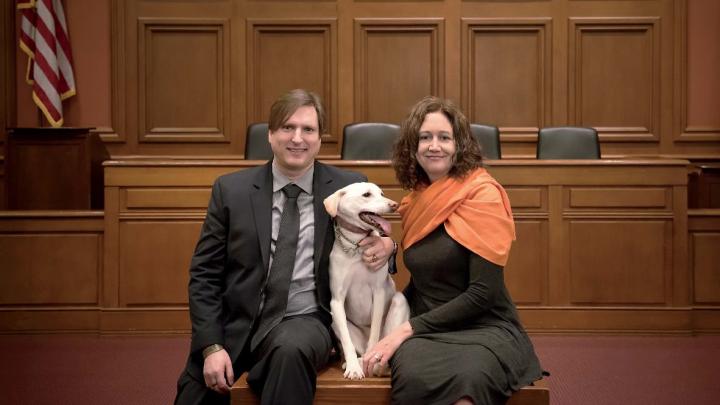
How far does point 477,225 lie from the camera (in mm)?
2488

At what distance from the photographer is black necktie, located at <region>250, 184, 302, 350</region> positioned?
99.5 inches

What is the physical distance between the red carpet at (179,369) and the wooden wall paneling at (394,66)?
2949 millimetres

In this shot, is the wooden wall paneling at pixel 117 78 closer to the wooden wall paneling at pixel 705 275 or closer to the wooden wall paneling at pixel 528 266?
the wooden wall paneling at pixel 528 266

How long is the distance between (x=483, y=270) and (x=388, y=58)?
5.10 meters

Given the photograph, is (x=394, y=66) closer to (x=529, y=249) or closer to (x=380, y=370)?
(x=529, y=249)

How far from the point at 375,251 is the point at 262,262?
34 cm

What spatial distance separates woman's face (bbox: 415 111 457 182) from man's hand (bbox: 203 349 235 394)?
83 cm

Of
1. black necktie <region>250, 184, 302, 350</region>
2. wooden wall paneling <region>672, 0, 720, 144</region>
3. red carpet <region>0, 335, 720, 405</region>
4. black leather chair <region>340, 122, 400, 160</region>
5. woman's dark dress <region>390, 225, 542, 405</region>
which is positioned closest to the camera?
woman's dark dress <region>390, 225, 542, 405</region>

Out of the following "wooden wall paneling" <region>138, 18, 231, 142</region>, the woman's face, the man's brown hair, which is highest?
"wooden wall paneling" <region>138, 18, 231, 142</region>

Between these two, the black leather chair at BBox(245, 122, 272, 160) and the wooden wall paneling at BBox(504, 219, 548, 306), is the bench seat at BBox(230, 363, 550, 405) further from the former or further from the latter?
the black leather chair at BBox(245, 122, 272, 160)

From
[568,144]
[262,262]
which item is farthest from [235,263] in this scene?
[568,144]

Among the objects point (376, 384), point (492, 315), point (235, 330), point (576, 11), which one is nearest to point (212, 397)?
point (235, 330)

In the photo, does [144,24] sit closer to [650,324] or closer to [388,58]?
[388,58]

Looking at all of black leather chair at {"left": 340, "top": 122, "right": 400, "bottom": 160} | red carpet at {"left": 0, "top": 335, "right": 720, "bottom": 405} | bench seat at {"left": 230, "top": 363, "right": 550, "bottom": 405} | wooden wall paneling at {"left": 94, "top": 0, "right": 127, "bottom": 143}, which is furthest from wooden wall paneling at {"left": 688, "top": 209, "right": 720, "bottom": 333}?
wooden wall paneling at {"left": 94, "top": 0, "right": 127, "bottom": 143}
